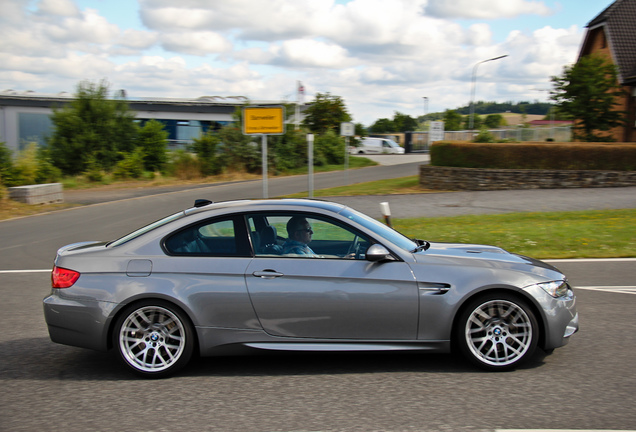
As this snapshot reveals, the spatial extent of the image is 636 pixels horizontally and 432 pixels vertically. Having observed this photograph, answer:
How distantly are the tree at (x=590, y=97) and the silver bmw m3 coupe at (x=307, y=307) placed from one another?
2448cm

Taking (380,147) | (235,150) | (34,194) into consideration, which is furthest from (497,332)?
(380,147)

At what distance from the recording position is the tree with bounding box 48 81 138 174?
31.0 m

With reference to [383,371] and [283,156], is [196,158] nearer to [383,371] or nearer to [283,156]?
[283,156]

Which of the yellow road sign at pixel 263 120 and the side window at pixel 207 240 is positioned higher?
the yellow road sign at pixel 263 120

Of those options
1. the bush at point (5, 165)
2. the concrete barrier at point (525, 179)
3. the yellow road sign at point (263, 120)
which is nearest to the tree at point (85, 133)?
the bush at point (5, 165)

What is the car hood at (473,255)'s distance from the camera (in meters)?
4.99

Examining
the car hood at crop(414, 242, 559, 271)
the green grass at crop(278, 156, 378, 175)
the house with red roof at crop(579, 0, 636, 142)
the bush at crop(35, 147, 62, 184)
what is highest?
the house with red roof at crop(579, 0, 636, 142)

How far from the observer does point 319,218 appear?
5121 millimetres

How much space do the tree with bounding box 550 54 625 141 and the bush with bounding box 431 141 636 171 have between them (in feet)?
17.0

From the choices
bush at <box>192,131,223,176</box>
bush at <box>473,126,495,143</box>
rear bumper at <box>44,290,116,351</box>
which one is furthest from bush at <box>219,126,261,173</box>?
→ rear bumper at <box>44,290,116,351</box>

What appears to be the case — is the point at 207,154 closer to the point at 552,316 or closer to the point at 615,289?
the point at 615,289

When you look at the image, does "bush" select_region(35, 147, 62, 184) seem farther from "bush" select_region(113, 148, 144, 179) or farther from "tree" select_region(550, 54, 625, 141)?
"tree" select_region(550, 54, 625, 141)

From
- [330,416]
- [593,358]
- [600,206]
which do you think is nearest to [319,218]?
[330,416]

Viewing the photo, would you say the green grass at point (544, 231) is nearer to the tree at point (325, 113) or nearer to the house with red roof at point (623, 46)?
the house with red roof at point (623, 46)
